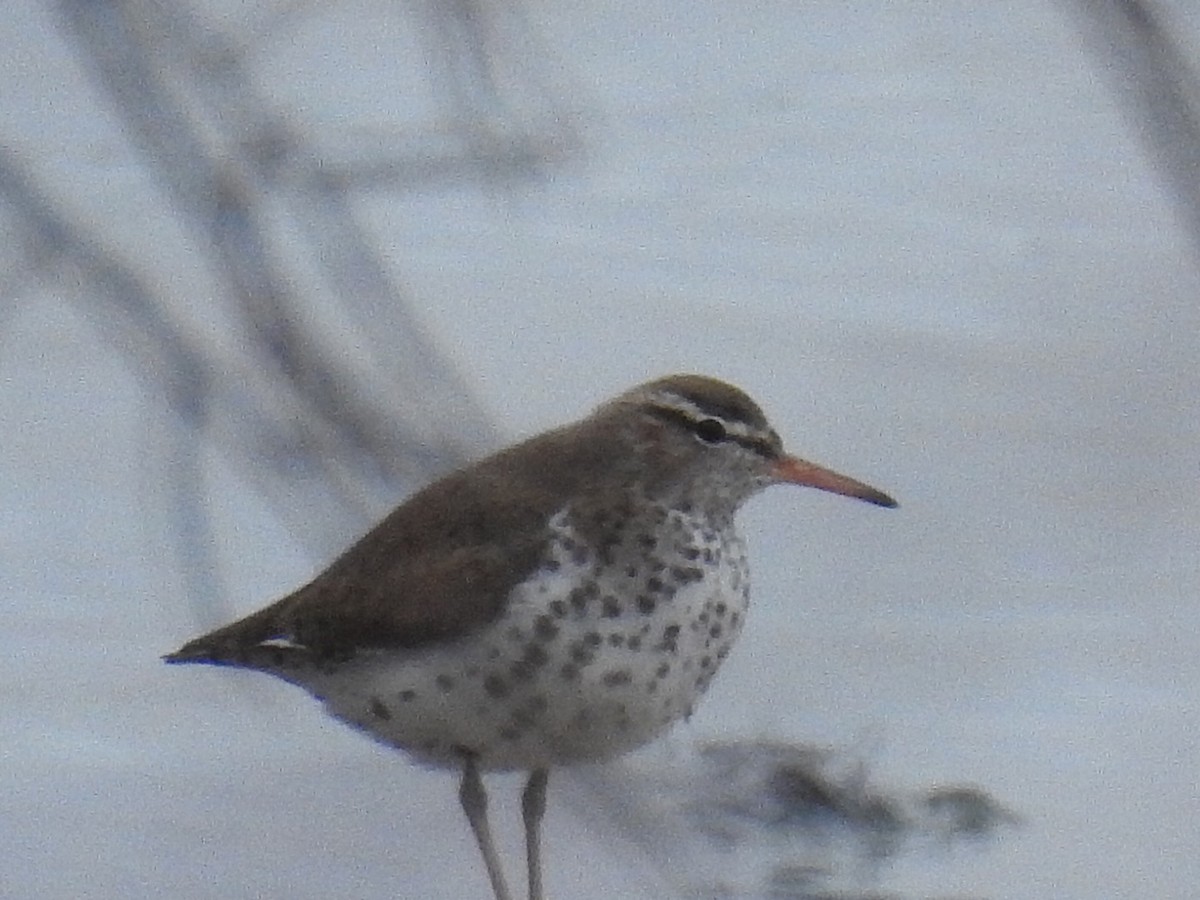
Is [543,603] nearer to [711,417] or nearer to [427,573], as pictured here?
[427,573]

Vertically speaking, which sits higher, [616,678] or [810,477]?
[810,477]

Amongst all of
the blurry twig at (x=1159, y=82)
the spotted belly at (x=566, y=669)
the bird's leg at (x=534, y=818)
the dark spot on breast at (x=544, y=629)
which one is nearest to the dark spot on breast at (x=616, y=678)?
the spotted belly at (x=566, y=669)

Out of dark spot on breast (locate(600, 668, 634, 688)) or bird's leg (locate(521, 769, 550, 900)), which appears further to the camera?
bird's leg (locate(521, 769, 550, 900))

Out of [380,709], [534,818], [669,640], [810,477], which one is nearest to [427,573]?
[380,709]

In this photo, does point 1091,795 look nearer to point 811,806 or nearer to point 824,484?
point 811,806

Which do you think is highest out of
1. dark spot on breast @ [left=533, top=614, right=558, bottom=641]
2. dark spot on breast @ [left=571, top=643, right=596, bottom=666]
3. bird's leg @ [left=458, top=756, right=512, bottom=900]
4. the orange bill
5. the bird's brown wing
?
the orange bill

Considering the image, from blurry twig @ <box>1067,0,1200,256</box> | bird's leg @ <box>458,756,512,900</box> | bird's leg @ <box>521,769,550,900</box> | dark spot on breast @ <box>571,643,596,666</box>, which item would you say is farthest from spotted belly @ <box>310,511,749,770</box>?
blurry twig @ <box>1067,0,1200,256</box>

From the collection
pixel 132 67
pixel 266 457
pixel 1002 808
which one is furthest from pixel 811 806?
pixel 132 67

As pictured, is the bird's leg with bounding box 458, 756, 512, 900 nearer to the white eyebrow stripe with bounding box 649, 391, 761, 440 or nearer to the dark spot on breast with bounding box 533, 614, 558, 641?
the dark spot on breast with bounding box 533, 614, 558, 641
